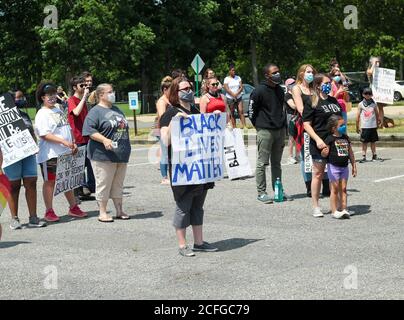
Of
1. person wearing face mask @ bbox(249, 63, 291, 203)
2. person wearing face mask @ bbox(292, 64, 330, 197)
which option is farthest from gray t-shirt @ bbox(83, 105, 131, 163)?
person wearing face mask @ bbox(292, 64, 330, 197)

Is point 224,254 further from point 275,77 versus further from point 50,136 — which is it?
point 275,77

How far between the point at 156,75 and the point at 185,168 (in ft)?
138

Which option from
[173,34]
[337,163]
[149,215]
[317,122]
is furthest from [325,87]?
[173,34]

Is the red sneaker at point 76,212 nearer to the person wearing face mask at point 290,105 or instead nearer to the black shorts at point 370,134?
the person wearing face mask at point 290,105

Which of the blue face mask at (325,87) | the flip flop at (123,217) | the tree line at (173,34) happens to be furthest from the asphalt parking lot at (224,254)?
the tree line at (173,34)

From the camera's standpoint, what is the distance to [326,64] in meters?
73.4

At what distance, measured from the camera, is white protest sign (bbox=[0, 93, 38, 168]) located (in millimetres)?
10453

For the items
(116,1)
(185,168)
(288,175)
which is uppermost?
(116,1)

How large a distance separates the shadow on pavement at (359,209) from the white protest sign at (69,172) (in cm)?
372

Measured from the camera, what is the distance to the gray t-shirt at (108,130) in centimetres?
1047

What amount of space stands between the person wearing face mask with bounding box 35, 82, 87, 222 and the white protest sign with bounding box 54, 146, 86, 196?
0.08 meters

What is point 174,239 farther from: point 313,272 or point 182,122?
point 313,272

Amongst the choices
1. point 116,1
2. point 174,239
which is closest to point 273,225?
point 174,239

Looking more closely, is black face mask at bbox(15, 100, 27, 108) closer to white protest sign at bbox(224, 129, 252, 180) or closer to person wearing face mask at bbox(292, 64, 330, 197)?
person wearing face mask at bbox(292, 64, 330, 197)
